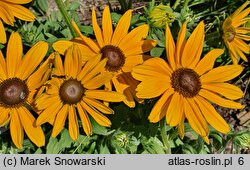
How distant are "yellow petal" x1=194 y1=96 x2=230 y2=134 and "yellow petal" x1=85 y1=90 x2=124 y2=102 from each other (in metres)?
0.27

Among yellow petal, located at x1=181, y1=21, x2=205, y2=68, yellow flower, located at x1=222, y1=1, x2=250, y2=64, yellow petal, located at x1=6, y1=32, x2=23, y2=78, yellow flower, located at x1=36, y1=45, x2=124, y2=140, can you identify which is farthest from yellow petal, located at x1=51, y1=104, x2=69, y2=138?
yellow flower, located at x1=222, y1=1, x2=250, y2=64

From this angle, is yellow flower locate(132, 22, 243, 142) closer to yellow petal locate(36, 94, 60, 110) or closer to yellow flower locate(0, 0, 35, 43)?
yellow petal locate(36, 94, 60, 110)

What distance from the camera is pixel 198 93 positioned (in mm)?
1534

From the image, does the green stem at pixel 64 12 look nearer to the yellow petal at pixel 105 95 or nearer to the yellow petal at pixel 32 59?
the yellow petal at pixel 32 59

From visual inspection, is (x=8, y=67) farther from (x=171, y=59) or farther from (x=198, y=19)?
(x=198, y=19)

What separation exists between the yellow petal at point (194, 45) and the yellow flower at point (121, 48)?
121 mm

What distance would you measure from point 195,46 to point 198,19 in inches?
31.4

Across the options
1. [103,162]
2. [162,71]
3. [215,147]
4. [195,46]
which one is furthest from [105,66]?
[215,147]

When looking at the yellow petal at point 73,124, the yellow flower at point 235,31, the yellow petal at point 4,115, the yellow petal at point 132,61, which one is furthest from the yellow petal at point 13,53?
the yellow flower at point 235,31

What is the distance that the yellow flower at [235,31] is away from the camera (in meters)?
1.57

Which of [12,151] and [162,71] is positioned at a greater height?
[162,71]

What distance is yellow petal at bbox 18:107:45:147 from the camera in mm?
1521

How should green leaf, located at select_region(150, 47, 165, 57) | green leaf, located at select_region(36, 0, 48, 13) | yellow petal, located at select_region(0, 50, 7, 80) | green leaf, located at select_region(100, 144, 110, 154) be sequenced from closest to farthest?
yellow petal, located at select_region(0, 50, 7, 80) < green leaf, located at select_region(150, 47, 165, 57) < green leaf, located at select_region(100, 144, 110, 154) < green leaf, located at select_region(36, 0, 48, 13)

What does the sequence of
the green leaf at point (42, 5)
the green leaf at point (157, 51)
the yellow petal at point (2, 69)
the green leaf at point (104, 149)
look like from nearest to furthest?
the yellow petal at point (2, 69)
the green leaf at point (157, 51)
the green leaf at point (104, 149)
the green leaf at point (42, 5)
